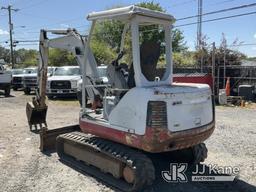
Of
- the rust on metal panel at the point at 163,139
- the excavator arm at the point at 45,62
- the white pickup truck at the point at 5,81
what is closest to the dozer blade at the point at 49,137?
the excavator arm at the point at 45,62

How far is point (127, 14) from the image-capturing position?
20.4 feet

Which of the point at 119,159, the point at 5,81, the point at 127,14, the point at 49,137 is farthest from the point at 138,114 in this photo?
the point at 5,81

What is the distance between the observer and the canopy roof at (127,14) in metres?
6.15

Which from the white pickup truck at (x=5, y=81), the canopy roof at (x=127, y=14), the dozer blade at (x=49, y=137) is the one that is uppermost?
the canopy roof at (x=127, y=14)

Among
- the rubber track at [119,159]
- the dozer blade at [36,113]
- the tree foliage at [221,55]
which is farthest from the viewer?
the tree foliage at [221,55]

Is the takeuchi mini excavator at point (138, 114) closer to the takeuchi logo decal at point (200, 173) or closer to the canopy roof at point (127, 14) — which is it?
the canopy roof at point (127, 14)

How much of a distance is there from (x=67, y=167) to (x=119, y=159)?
1.77 metres

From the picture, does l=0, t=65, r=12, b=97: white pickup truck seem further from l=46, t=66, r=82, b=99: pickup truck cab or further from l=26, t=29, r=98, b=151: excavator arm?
l=26, t=29, r=98, b=151: excavator arm

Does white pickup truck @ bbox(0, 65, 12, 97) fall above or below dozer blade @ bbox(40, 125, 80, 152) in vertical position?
above

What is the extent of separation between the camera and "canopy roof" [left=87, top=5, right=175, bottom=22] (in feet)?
20.2

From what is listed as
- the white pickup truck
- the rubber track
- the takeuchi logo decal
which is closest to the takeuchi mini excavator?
the rubber track

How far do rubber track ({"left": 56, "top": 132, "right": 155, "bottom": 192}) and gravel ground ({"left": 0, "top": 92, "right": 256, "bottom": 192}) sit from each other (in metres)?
0.17

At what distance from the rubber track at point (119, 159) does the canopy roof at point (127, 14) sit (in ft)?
7.25

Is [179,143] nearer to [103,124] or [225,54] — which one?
[103,124]
